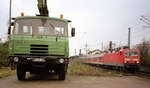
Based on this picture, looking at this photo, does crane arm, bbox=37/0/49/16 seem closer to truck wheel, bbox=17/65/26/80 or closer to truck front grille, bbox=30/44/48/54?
truck front grille, bbox=30/44/48/54

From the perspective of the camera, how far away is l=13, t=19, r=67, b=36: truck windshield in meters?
10.7

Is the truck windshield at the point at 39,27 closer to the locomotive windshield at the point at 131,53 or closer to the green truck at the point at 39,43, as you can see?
the green truck at the point at 39,43

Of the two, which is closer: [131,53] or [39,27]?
[39,27]

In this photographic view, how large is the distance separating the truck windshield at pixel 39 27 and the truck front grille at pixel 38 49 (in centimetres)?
76

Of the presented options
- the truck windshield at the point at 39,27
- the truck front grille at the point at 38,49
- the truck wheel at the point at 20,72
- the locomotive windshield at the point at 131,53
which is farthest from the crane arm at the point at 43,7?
the locomotive windshield at the point at 131,53

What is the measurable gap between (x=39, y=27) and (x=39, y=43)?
106 centimetres

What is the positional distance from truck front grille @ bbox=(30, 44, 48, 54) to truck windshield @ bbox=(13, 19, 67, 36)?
76 centimetres

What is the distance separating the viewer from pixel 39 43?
33.2 ft

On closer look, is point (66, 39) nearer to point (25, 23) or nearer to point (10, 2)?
point (25, 23)

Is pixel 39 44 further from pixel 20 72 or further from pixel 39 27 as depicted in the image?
pixel 20 72

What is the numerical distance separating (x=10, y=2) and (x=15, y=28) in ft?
39.0

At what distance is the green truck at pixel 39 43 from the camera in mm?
10031

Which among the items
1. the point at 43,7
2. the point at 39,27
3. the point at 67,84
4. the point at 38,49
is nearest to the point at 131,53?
the point at 43,7

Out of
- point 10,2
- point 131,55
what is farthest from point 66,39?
point 131,55
